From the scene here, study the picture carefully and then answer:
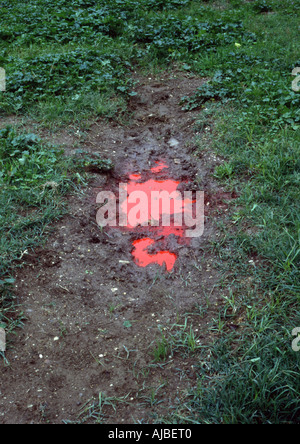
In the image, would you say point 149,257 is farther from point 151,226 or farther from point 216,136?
point 216,136

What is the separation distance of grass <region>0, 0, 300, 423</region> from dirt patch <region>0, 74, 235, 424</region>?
0.11 m

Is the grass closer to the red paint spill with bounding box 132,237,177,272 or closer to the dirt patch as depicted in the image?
the dirt patch

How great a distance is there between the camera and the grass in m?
2.48

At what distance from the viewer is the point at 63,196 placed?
385cm

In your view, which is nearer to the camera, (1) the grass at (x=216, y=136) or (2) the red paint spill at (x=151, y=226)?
(1) the grass at (x=216, y=136)

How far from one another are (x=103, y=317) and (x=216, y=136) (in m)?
2.46

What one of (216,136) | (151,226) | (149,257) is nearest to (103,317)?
(149,257)

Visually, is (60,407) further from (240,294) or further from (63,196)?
(63,196)

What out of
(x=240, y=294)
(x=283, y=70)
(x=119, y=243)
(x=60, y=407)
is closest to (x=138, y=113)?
(x=283, y=70)

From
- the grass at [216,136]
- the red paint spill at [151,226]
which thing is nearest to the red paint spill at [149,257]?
the red paint spill at [151,226]

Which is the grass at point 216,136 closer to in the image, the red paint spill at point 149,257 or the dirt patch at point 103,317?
the dirt patch at point 103,317

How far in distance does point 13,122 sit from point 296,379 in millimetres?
3871

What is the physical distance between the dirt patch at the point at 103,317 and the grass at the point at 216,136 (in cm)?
11

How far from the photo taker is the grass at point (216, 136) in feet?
8.14
